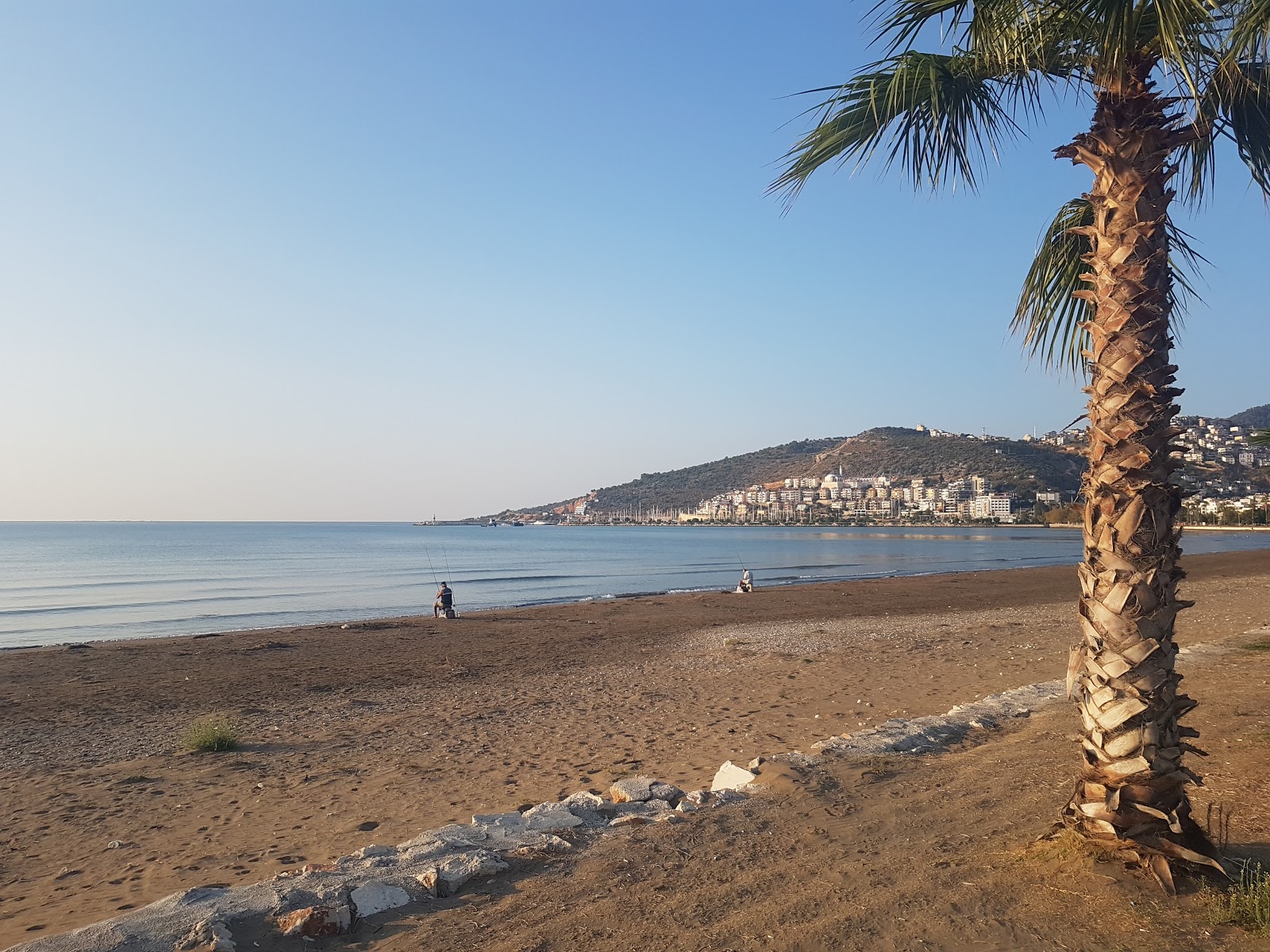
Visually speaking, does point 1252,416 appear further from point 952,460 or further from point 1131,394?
point 1131,394

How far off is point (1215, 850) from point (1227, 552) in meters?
59.1

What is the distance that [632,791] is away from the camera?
5.59 metres

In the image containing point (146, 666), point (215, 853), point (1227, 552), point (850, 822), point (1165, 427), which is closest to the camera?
point (1165, 427)

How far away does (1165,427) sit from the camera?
343cm

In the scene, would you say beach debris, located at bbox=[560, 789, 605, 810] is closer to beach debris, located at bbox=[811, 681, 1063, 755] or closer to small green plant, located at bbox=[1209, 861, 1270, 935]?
beach debris, located at bbox=[811, 681, 1063, 755]

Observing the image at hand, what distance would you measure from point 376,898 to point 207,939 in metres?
0.70

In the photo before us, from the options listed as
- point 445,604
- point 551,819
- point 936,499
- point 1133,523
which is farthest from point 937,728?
point 936,499

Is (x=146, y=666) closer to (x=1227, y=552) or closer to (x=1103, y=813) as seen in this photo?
(x=1103, y=813)

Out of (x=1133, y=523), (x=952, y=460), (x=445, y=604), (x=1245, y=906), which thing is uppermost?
(x=952, y=460)

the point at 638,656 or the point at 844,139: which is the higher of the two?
the point at 844,139

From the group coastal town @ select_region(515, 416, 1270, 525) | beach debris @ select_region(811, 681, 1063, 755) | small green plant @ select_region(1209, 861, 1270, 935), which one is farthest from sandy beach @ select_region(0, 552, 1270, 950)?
coastal town @ select_region(515, 416, 1270, 525)

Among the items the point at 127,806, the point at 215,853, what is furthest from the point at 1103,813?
the point at 127,806

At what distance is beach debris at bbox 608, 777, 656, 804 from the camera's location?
5.50 metres

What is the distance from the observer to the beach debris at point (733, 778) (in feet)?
18.5
